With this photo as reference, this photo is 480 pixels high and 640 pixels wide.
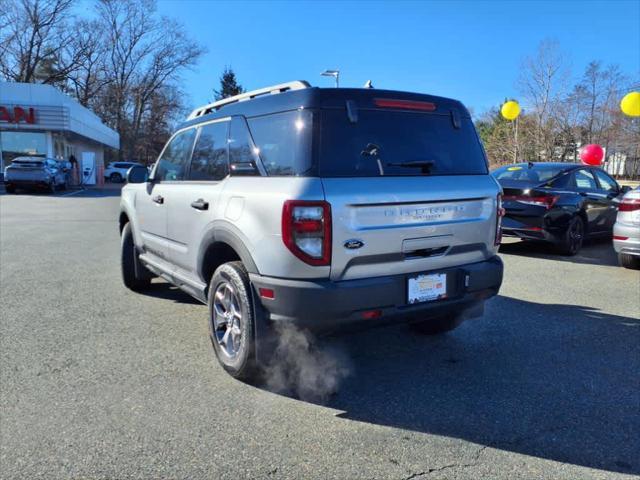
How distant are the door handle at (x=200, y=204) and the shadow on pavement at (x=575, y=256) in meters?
6.54

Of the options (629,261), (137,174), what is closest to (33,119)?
(137,174)

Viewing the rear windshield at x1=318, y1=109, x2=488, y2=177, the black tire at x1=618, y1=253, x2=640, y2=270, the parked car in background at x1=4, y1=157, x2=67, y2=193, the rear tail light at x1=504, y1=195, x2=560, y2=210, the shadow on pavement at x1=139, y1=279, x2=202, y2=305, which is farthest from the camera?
the parked car in background at x1=4, y1=157, x2=67, y2=193

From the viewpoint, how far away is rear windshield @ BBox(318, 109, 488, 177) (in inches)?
126

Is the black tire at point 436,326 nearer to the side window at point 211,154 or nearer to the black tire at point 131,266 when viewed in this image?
the side window at point 211,154

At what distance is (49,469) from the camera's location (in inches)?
101

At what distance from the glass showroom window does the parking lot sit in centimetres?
2866

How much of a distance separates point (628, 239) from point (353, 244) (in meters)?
5.93

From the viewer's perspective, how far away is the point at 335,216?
9.86 ft

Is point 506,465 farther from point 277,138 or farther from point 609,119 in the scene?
point 609,119

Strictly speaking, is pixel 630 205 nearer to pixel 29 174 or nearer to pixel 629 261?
pixel 629 261

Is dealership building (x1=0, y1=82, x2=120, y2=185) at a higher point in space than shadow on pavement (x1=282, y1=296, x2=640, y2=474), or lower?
higher

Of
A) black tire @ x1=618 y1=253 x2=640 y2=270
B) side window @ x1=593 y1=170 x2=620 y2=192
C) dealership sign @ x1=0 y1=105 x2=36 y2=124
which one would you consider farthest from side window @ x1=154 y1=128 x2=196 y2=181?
dealership sign @ x1=0 y1=105 x2=36 y2=124

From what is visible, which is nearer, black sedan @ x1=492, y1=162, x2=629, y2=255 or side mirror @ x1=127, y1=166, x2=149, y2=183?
side mirror @ x1=127, y1=166, x2=149, y2=183

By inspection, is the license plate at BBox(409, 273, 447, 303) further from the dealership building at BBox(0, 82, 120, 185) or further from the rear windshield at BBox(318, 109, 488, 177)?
the dealership building at BBox(0, 82, 120, 185)
